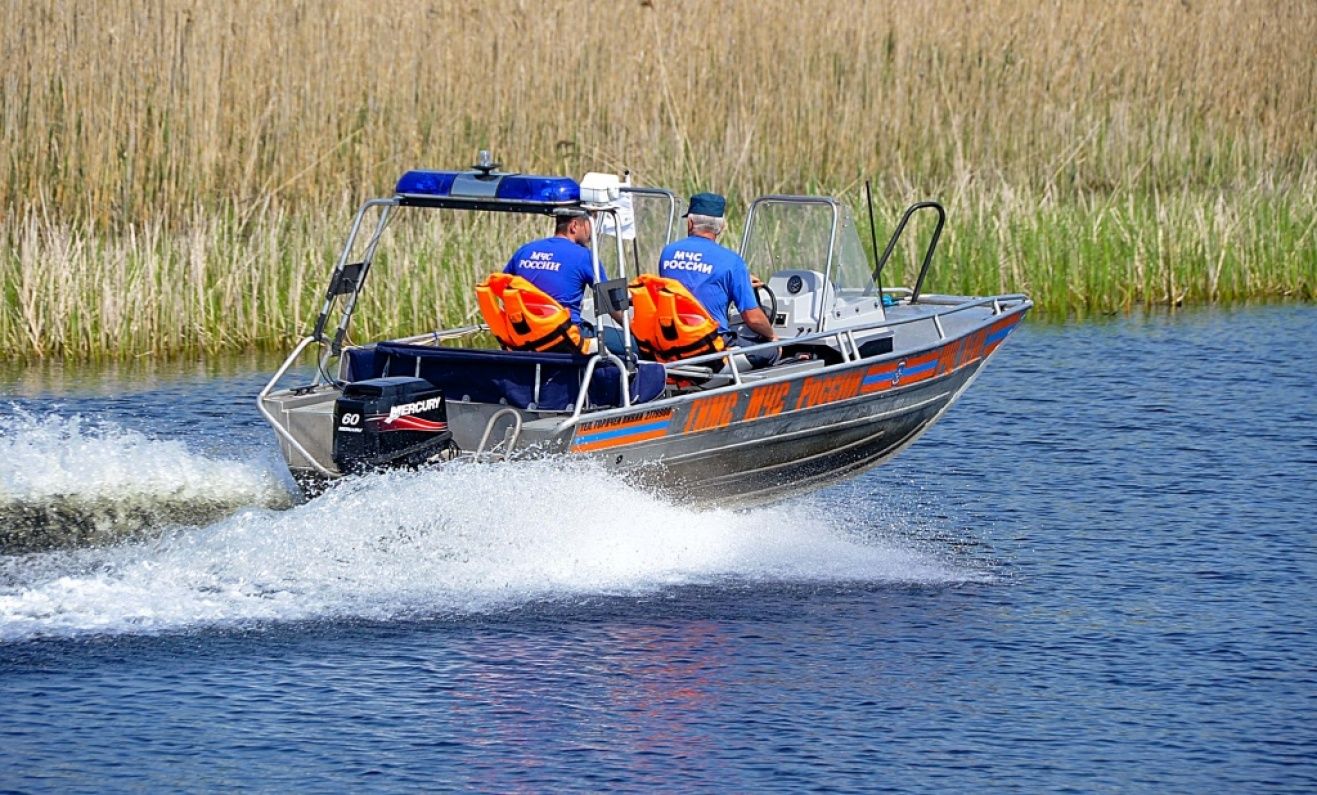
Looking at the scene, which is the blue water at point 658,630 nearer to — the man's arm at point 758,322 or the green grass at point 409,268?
the man's arm at point 758,322

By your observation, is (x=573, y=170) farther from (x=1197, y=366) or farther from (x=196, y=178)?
(x=1197, y=366)

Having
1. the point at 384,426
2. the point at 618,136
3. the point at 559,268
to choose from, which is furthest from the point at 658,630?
the point at 618,136

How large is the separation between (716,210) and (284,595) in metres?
3.22

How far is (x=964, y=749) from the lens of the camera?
6.95 metres

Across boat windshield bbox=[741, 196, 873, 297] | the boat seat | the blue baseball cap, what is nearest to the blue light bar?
the boat seat

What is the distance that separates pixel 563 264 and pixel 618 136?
21.8 ft

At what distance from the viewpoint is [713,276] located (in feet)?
32.9

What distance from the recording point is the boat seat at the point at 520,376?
915cm

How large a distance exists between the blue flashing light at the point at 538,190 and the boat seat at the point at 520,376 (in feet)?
2.21

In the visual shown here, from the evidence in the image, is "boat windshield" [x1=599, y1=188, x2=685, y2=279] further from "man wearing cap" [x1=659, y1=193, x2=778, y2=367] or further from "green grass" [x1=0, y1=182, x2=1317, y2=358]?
"green grass" [x1=0, y1=182, x2=1317, y2=358]

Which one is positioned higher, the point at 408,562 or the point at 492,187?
the point at 492,187

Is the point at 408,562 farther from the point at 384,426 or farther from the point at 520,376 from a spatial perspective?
the point at 520,376

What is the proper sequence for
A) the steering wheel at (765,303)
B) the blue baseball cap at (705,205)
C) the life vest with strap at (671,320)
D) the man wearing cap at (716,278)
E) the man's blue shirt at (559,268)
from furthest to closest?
1. the steering wheel at (765,303)
2. the blue baseball cap at (705,205)
3. the man wearing cap at (716,278)
4. the life vest with strap at (671,320)
5. the man's blue shirt at (559,268)

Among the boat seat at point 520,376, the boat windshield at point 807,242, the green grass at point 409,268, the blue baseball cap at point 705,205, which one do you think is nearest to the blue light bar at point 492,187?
the boat seat at point 520,376
